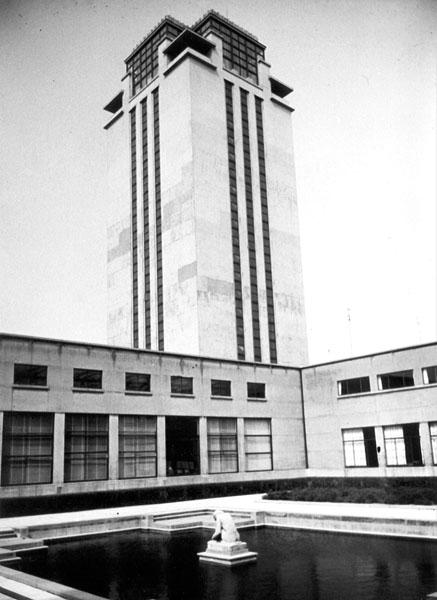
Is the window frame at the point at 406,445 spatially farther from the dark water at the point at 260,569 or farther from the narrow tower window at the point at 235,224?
the narrow tower window at the point at 235,224

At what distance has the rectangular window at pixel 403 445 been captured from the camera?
132ft

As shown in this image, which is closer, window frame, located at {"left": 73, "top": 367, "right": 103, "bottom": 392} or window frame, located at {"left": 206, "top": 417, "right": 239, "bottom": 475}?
window frame, located at {"left": 73, "top": 367, "right": 103, "bottom": 392}

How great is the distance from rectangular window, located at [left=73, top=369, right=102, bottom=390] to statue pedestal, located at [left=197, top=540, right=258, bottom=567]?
19839 millimetres

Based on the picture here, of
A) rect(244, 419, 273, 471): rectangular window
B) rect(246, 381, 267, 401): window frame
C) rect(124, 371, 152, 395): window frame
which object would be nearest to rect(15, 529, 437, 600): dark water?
rect(124, 371, 152, 395): window frame

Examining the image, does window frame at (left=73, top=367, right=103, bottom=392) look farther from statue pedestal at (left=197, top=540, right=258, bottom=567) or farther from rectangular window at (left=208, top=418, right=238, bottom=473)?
statue pedestal at (left=197, top=540, right=258, bottom=567)

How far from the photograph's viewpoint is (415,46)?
14406 mm

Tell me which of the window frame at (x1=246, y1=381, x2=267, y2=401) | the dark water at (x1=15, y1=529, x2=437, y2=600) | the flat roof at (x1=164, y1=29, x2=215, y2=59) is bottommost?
the dark water at (x1=15, y1=529, x2=437, y2=600)

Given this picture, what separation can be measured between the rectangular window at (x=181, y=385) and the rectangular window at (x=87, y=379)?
557 cm

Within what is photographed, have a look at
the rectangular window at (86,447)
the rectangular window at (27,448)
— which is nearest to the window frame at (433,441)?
the rectangular window at (86,447)

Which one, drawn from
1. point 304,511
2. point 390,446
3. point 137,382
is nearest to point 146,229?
point 137,382

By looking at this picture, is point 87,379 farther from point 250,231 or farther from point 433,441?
point 250,231

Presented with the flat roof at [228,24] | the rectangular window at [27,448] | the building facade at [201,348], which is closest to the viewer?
the rectangular window at [27,448]

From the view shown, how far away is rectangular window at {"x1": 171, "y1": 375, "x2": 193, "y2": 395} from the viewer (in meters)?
40.3

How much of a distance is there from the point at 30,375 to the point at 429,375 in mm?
25680
